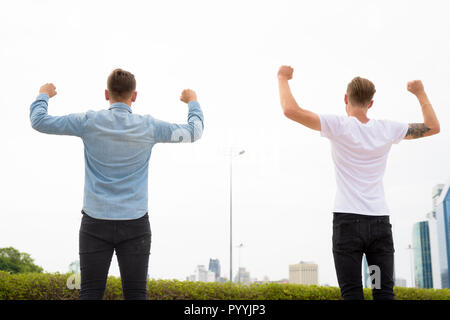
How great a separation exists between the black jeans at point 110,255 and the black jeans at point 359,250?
1.37 meters

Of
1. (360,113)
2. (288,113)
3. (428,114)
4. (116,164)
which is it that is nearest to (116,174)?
(116,164)

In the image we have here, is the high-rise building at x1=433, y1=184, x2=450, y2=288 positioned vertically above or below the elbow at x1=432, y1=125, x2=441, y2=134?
above

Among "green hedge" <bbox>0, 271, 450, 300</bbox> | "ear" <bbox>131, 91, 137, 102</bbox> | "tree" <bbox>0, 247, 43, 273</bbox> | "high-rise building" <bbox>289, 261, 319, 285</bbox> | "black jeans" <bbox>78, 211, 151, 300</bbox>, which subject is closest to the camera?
"black jeans" <bbox>78, 211, 151, 300</bbox>

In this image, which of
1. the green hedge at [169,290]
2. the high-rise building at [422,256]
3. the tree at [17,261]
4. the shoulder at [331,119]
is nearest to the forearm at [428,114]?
the shoulder at [331,119]

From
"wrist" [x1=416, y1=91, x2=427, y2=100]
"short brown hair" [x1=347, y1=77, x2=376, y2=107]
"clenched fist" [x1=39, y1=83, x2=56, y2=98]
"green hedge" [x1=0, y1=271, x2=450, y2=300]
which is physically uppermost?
"wrist" [x1=416, y1=91, x2=427, y2=100]

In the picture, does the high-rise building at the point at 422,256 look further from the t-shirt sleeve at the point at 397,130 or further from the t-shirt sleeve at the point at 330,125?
the t-shirt sleeve at the point at 330,125

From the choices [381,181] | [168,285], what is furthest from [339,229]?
[168,285]

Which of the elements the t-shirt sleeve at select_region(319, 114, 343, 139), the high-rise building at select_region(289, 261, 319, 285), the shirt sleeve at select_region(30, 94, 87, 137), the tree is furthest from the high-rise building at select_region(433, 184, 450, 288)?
the shirt sleeve at select_region(30, 94, 87, 137)

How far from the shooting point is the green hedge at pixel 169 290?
9.09 meters

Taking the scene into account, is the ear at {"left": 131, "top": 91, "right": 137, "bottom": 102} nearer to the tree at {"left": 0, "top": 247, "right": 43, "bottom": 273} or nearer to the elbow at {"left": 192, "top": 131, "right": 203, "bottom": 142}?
the elbow at {"left": 192, "top": 131, "right": 203, "bottom": 142}

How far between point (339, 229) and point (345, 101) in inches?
42.2

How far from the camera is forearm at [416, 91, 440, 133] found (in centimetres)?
389

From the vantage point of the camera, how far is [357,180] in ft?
11.2
